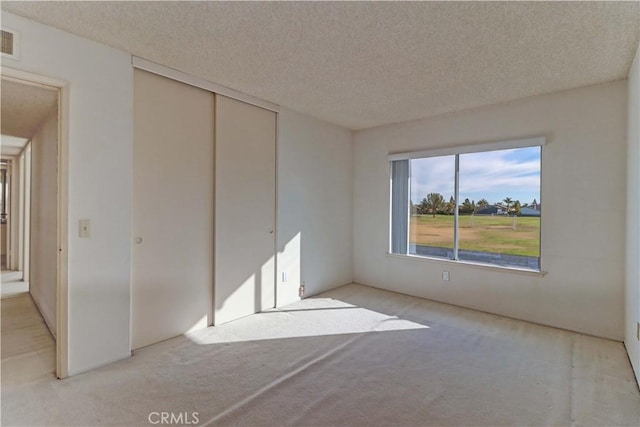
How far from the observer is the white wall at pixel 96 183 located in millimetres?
2258

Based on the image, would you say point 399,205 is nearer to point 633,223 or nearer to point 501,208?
point 501,208

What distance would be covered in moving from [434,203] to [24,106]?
15.4 feet

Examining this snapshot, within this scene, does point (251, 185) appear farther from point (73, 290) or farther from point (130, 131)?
point (73, 290)

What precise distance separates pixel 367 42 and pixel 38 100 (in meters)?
2.99

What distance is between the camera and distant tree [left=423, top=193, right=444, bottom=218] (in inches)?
168

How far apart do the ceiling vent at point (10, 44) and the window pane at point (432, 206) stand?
4125mm

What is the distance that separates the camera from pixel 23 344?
276 cm

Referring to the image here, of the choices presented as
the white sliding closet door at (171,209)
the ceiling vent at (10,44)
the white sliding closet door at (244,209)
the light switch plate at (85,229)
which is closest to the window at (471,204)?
the white sliding closet door at (244,209)

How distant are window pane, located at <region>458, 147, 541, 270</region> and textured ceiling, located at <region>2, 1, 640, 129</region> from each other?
77 cm

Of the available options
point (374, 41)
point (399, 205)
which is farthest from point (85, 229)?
point (399, 205)

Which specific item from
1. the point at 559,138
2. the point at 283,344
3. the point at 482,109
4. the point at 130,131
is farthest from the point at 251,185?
the point at 559,138

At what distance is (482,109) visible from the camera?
381 centimetres

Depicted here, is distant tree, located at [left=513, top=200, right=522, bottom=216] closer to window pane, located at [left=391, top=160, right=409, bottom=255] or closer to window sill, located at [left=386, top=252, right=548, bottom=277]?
window sill, located at [left=386, top=252, right=548, bottom=277]

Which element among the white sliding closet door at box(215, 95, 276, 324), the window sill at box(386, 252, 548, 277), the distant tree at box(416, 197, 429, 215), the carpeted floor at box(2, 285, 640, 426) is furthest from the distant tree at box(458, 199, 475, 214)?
the white sliding closet door at box(215, 95, 276, 324)
